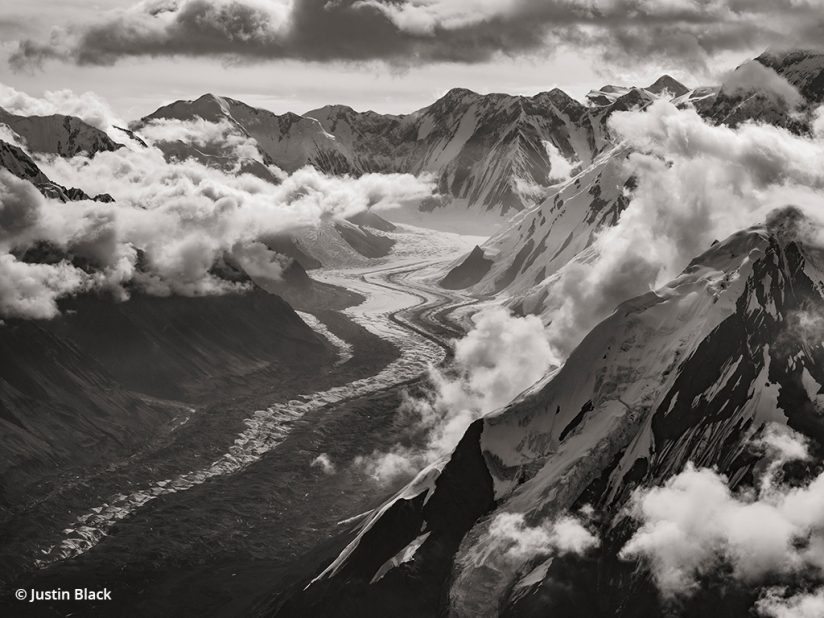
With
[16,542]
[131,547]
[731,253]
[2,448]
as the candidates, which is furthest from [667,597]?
[2,448]

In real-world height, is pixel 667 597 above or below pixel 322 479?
above

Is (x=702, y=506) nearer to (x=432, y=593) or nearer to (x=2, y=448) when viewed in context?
(x=432, y=593)

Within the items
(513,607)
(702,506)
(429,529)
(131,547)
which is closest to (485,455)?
(429,529)

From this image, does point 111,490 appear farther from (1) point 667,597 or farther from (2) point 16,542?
(1) point 667,597

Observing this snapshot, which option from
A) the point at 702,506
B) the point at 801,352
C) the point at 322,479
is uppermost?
the point at 801,352

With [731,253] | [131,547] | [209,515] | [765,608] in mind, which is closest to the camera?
[765,608]

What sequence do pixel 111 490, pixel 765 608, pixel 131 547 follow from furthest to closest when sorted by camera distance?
pixel 111 490 < pixel 131 547 < pixel 765 608

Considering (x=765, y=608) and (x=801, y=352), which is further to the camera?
(x=801, y=352)
